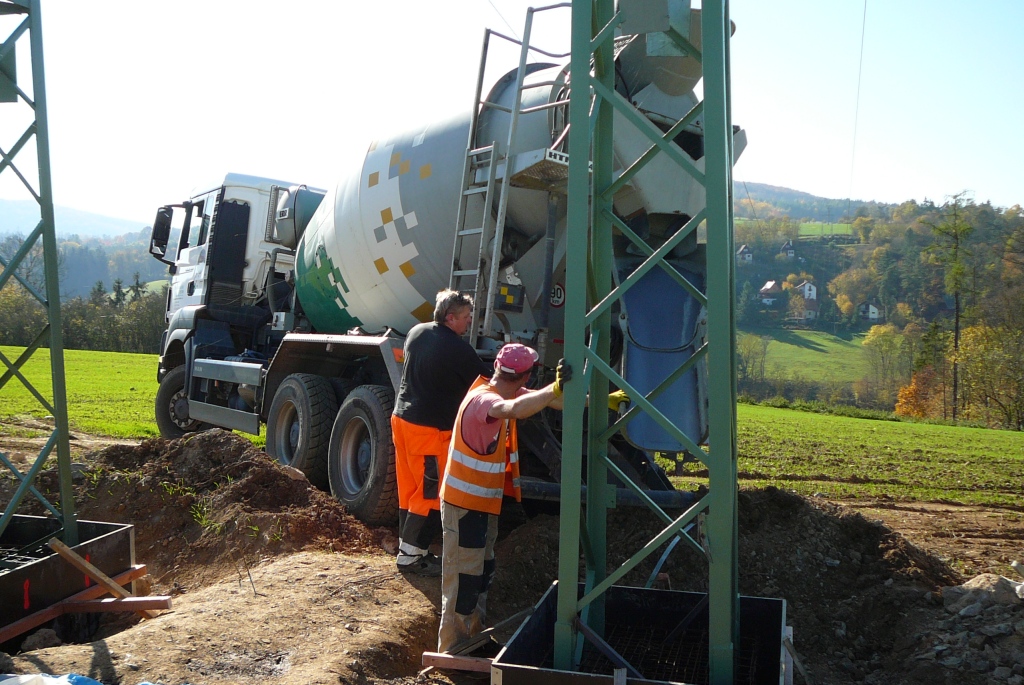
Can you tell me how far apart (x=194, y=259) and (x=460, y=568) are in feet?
28.8

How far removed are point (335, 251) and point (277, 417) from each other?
187 centimetres

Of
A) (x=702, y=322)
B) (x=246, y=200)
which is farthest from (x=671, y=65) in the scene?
(x=246, y=200)

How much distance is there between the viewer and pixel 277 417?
862 cm

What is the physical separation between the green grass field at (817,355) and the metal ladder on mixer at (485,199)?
6319cm

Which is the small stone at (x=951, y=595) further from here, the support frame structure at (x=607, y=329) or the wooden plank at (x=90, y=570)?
the wooden plank at (x=90, y=570)

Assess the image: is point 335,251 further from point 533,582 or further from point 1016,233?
point 1016,233

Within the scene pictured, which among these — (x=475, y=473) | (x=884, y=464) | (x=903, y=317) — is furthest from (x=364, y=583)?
(x=903, y=317)

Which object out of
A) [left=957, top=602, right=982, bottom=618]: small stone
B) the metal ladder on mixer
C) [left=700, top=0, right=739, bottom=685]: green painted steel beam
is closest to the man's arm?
[left=700, top=0, right=739, bottom=685]: green painted steel beam

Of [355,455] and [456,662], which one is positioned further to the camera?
[355,455]

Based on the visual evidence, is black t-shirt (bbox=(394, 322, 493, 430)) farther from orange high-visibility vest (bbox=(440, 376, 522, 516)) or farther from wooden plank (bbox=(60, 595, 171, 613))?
wooden plank (bbox=(60, 595, 171, 613))

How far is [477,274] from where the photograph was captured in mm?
6262

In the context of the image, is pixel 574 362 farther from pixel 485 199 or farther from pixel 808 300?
pixel 808 300

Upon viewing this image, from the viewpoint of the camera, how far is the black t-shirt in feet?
18.1

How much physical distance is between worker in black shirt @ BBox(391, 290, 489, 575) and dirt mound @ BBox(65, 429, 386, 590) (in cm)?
93
